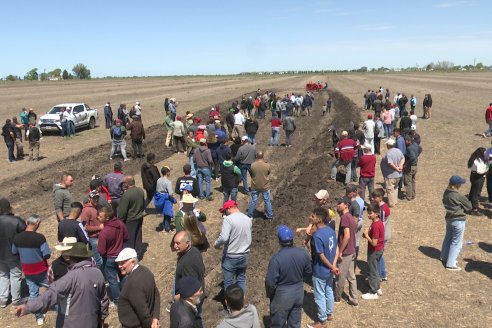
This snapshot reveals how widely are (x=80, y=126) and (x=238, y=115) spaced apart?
12966mm

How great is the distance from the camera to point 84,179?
50.4 feet

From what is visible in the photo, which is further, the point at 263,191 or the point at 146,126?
the point at 146,126

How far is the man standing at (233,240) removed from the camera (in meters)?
6.29

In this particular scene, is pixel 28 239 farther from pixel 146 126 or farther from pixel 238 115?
pixel 146 126

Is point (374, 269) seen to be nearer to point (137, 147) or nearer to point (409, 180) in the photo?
point (409, 180)

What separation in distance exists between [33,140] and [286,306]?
1633cm

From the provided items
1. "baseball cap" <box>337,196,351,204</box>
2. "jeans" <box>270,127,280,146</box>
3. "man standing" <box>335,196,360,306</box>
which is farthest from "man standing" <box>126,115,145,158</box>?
"man standing" <box>335,196,360,306</box>

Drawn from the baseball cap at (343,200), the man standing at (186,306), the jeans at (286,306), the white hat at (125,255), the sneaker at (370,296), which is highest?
the white hat at (125,255)

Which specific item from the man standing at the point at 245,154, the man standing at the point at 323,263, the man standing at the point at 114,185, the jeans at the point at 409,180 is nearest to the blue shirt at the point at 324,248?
the man standing at the point at 323,263

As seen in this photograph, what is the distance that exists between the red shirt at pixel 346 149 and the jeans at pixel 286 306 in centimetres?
772

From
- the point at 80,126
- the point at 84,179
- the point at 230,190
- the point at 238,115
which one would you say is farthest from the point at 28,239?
the point at 80,126

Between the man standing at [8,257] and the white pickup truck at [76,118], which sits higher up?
the white pickup truck at [76,118]

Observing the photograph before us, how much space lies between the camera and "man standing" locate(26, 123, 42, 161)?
56.9ft

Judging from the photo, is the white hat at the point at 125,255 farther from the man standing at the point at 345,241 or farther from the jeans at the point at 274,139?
the jeans at the point at 274,139
